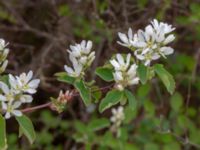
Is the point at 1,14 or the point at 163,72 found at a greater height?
the point at 1,14

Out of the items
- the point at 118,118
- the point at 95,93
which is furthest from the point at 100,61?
the point at 95,93

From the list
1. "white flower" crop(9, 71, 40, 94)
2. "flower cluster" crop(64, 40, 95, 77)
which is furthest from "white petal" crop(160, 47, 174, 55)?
"white flower" crop(9, 71, 40, 94)

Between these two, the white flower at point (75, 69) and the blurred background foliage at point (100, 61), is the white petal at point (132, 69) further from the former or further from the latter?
the blurred background foliage at point (100, 61)

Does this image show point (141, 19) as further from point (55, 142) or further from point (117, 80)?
point (117, 80)

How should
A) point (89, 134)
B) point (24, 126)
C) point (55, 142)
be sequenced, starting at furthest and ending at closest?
point (55, 142) < point (89, 134) < point (24, 126)

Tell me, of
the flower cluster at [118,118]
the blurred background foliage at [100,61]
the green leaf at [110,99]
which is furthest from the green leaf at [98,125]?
the green leaf at [110,99]

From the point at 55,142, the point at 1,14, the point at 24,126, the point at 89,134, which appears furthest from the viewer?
the point at 55,142

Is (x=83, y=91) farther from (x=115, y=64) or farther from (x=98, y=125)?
(x=98, y=125)

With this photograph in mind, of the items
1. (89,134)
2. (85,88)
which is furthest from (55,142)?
(85,88)
